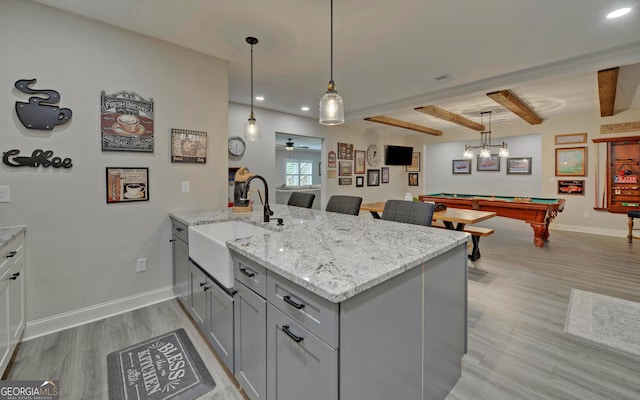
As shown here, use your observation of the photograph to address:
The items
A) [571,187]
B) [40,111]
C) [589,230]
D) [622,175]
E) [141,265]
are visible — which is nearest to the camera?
[40,111]

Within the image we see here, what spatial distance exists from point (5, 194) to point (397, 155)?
7.72 m

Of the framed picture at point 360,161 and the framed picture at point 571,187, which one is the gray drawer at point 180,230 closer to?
the framed picture at point 360,161

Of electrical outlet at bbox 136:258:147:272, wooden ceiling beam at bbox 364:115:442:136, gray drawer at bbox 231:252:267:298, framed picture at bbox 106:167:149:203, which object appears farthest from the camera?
wooden ceiling beam at bbox 364:115:442:136

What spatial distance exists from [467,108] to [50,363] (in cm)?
673

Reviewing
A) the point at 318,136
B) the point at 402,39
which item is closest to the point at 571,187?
the point at 318,136

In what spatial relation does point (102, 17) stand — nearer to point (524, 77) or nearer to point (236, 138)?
point (236, 138)

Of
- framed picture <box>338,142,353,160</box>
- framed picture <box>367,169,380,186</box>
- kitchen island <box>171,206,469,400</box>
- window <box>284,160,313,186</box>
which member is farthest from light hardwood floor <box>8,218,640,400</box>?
window <box>284,160,313,186</box>

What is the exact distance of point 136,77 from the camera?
8.55 ft

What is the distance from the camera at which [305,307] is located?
1.06 metres

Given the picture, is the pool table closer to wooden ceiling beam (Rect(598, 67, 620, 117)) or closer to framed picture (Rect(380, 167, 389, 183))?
wooden ceiling beam (Rect(598, 67, 620, 117))

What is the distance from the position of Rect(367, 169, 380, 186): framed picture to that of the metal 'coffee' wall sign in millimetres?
5881

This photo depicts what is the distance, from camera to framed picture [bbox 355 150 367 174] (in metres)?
7.35

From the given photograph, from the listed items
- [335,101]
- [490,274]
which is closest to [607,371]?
[490,274]

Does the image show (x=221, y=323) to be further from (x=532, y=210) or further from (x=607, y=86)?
(x=607, y=86)
